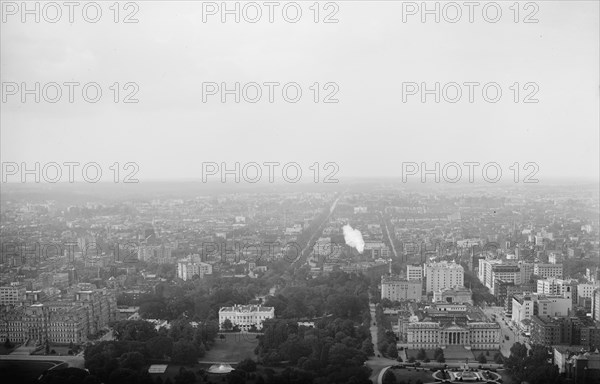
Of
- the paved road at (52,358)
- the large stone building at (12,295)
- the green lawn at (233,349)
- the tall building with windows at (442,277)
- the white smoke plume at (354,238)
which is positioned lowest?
the green lawn at (233,349)

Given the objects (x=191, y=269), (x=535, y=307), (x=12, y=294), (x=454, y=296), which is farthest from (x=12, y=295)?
(x=535, y=307)

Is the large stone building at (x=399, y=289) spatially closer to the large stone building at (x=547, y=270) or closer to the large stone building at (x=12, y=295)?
the large stone building at (x=547, y=270)

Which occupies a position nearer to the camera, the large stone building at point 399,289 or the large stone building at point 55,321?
the large stone building at point 55,321

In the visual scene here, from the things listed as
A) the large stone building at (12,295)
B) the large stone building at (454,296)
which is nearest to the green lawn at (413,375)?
the large stone building at (454,296)

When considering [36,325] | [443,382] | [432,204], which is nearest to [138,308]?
[36,325]

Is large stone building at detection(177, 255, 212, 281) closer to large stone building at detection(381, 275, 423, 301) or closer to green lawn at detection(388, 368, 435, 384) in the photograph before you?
large stone building at detection(381, 275, 423, 301)

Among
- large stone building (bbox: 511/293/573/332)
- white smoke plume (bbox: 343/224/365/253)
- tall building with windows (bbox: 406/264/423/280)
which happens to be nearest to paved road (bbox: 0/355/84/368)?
large stone building (bbox: 511/293/573/332)
